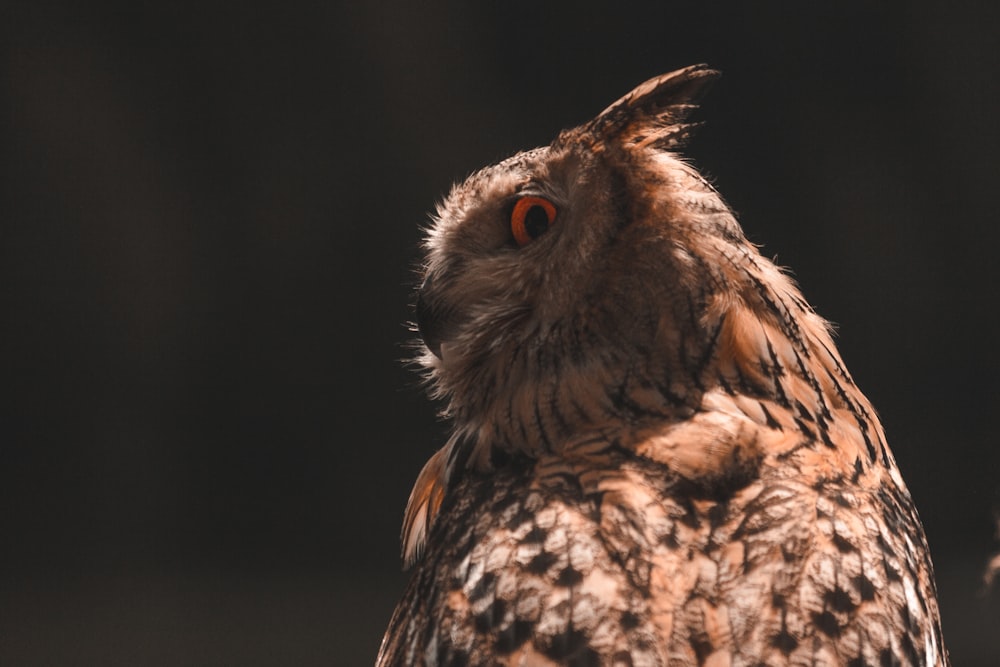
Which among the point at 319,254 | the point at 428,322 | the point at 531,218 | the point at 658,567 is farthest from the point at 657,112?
the point at 319,254

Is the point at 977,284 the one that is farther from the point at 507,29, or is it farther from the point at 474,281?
the point at 474,281

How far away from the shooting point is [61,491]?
3.04m

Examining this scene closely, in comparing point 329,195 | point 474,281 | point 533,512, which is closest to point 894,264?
point 329,195

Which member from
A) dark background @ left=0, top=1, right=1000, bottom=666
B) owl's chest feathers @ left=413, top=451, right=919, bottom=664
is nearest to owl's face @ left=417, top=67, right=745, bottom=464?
owl's chest feathers @ left=413, top=451, right=919, bottom=664

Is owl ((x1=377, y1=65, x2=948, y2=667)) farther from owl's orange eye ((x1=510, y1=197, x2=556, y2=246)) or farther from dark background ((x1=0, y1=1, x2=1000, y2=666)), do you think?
dark background ((x1=0, y1=1, x2=1000, y2=666))

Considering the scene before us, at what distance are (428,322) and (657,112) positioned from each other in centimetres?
45

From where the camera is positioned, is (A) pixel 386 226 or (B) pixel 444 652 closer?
(B) pixel 444 652

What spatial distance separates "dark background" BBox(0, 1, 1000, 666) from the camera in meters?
2.81

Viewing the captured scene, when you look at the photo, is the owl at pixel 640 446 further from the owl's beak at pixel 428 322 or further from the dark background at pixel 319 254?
the dark background at pixel 319 254

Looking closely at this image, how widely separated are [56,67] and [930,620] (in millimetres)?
2499

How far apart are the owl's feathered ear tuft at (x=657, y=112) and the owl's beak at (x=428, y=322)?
357mm

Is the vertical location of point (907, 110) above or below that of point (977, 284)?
above

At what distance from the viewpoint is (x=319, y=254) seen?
3.00m

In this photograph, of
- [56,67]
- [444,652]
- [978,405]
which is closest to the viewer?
[444,652]
